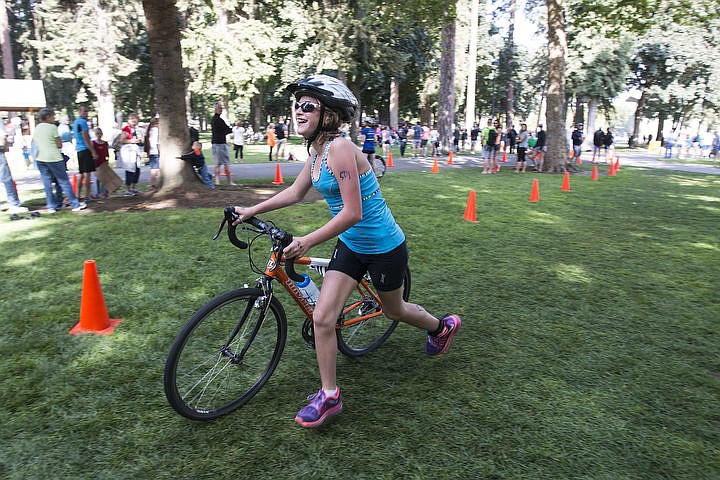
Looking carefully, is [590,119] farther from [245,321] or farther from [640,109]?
[245,321]

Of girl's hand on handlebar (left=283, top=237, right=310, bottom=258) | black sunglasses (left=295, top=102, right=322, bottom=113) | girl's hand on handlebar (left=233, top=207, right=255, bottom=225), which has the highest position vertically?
black sunglasses (left=295, top=102, right=322, bottom=113)

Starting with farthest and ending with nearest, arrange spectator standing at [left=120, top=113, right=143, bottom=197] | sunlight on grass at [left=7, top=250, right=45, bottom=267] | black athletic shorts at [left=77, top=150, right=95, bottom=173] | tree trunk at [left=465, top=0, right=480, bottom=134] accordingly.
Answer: tree trunk at [left=465, top=0, right=480, bottom=134]
spectator standing at [left=120, top=113, right=143, bottom=197]
black athletic shorts at [left=77, top=150, right=95, bottom=173]
sunlight on grass at [left=7, top=250, right=45, bottom=267]

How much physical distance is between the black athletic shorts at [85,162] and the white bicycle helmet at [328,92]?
Result: 30.6 ft

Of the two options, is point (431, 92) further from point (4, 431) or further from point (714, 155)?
point (4, 431)

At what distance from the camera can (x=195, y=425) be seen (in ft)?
10.6

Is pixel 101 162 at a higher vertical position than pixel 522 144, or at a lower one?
lower

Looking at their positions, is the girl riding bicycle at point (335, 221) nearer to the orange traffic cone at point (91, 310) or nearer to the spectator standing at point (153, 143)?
the orange traffic cone at point (91, 310)

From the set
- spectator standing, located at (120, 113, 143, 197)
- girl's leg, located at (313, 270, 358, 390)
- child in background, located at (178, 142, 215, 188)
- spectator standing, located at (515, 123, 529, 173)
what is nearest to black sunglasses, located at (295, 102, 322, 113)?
girl's leg, located at (313, 270, 358, 390)

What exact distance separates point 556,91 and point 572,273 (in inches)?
590

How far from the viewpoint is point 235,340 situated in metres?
3.44

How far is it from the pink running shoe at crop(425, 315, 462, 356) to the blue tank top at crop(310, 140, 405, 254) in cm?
113

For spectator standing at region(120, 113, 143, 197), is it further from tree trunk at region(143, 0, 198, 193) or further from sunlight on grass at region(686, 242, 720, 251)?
sunlight on grass at region(686, 242, 720, 251)

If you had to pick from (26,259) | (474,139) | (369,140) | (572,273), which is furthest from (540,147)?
(26,259)

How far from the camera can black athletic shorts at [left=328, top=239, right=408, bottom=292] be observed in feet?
10.5
